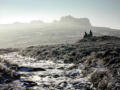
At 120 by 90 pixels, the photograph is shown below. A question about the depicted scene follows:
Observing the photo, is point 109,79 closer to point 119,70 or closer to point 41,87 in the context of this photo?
point 119,70

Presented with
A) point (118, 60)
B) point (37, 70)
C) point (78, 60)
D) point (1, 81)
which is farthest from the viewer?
point (78, 60)

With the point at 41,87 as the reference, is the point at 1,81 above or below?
above

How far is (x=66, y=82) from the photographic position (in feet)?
32.3

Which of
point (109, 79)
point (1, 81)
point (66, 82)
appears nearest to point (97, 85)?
point (109, 79)

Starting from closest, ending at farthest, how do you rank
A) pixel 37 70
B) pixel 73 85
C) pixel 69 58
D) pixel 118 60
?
1. pixel 73 85
2. pixel 118 60
3. pixel 37 70
4. pixel 69 58

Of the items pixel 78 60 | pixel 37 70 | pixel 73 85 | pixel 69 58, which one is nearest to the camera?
pixel 73 85

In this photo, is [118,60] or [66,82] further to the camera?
[118,60]

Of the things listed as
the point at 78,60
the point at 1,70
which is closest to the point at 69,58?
the point at 78,60

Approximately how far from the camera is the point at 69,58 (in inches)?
693

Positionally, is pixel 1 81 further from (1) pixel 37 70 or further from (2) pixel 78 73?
(2) pixel 78 73

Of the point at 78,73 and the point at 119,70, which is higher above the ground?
the point at 119,70

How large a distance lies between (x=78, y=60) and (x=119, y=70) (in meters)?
7.02

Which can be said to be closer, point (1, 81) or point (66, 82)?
point (1, 81)

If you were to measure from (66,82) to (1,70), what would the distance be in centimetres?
455
